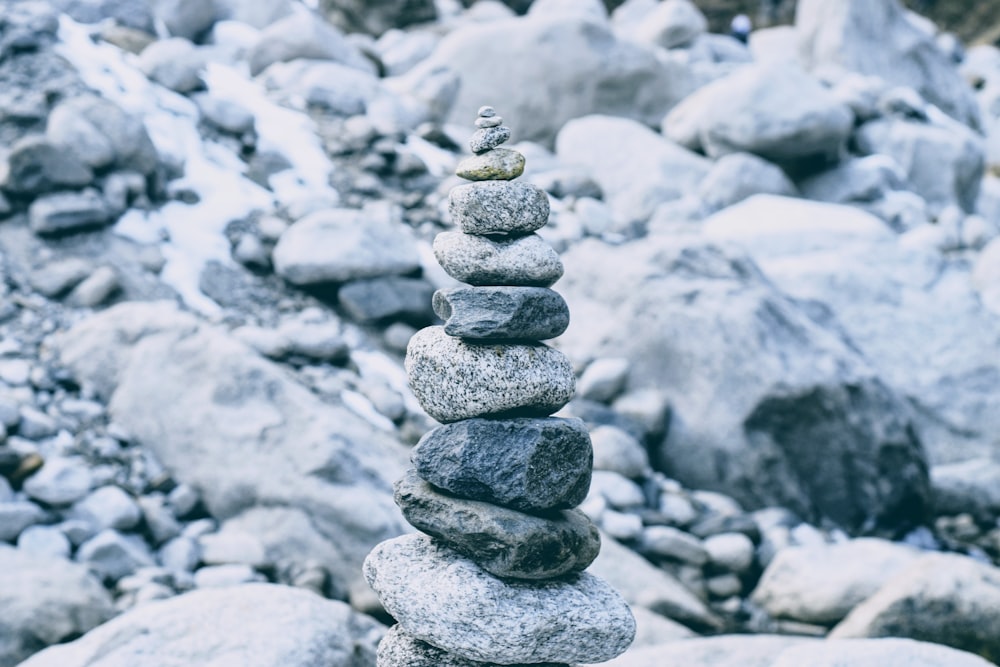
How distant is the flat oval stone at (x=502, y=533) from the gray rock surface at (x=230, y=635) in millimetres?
1295

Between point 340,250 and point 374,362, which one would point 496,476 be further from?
point 340,250

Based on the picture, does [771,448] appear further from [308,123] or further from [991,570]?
[308,123]

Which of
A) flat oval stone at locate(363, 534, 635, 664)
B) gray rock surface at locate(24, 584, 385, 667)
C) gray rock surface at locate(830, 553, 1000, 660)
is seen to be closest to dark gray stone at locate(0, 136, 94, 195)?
gray rock surface at locate(24, 584, 385, 667)

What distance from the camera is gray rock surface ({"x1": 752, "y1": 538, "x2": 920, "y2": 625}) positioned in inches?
310

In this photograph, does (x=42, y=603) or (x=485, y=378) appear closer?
(x=485, y=378)

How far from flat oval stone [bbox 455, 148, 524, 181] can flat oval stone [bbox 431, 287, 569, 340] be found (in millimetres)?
507

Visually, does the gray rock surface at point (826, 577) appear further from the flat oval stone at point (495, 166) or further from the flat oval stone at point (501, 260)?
the flat oval stone at point (495, 166)

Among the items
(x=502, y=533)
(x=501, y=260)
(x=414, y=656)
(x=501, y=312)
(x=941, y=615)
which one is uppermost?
(x=501, y=260)

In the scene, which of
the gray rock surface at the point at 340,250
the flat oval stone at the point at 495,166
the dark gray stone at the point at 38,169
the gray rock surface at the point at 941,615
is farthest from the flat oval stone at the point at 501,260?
the dark gray stone at the point at 38,169

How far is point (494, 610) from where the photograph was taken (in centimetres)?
420

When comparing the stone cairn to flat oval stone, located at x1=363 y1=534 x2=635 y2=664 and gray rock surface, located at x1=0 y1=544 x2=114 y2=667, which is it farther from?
gray rock surface, located at x1=0 y1=544 x2=114 y2=667

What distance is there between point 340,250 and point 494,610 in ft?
20.8

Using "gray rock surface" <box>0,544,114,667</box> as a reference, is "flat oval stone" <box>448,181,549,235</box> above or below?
above

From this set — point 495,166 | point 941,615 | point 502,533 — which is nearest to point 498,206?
point 495,166
